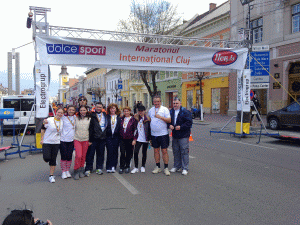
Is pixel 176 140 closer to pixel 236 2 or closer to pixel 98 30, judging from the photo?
pixel 98 30

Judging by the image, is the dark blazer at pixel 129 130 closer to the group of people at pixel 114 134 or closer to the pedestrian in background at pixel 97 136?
the group of people at pixel 114 134

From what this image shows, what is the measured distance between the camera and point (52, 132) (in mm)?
5980

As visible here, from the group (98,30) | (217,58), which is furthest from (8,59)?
(217,58)

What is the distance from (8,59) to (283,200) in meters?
29.7

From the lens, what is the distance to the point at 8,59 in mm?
28078

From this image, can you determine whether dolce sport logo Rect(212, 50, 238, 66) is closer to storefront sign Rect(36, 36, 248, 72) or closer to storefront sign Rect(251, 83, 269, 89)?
storefront sign Rect(36, 36, 248, 72)

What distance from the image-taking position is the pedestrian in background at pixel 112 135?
6.61 meters

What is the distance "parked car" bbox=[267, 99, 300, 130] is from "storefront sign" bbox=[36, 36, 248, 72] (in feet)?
13.0

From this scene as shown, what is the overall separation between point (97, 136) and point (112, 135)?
386 mm

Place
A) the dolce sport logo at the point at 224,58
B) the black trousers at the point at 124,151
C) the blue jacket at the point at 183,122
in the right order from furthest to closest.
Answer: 1. the dolce sport logo at the point at 224,58
2. the black trousers at the point at 124,151
3. the blue jacket at the point at 183,122

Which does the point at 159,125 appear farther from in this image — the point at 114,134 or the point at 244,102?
the point at 244,102

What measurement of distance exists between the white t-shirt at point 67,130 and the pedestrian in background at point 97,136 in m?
0.42

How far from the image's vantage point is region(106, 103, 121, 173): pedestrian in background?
661 cm

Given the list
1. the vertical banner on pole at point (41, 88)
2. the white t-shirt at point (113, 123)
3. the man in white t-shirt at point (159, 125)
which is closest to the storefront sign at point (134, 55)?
the vertical banner on pole at point (41, 88)
